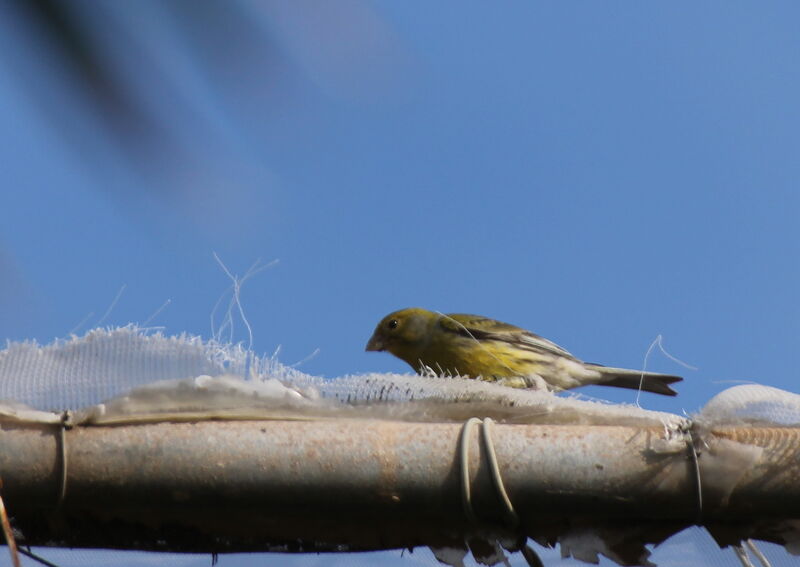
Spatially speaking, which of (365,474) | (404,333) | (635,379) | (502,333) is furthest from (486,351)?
(365,474)

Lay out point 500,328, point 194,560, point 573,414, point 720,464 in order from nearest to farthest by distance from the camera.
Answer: point 720,464
point 573,414
point 194,560
point 500,328

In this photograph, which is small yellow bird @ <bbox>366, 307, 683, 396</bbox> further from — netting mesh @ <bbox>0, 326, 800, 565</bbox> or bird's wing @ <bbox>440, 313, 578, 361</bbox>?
netting mesh @ <bbox>0, 326, 800, 565</bbox>

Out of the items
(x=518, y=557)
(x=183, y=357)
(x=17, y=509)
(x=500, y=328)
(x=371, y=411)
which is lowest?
(x=518, y=557)

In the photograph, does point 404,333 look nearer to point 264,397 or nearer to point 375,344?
point 375,344

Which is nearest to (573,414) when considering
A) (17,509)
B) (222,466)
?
(222,466)

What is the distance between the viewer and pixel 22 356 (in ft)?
5.79

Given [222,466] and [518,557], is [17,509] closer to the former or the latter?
[222,466]

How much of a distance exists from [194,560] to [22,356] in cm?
52

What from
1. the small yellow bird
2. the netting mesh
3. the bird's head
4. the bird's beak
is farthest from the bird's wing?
the netting mesh

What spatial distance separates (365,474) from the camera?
1.53m

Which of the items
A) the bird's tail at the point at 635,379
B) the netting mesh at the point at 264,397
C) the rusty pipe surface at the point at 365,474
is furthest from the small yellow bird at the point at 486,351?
the rusty pipe surface at the point at 365,474

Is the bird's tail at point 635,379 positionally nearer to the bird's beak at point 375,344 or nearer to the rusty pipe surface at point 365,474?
the bird's beak at point 375,344

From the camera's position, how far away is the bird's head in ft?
19.1

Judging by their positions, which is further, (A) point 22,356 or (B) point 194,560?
(B) point 194,560
